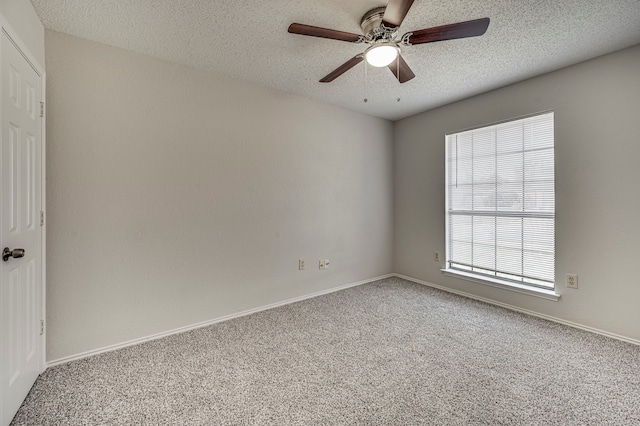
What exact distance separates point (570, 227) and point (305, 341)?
2.71 m

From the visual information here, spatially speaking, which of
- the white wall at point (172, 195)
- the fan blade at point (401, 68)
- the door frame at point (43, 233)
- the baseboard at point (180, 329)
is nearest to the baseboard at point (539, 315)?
the baseboard at point (180, 329)

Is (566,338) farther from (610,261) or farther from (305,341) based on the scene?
(305,341)

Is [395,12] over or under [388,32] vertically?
under

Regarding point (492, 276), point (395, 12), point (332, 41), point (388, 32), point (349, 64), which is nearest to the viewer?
point (395, 12)

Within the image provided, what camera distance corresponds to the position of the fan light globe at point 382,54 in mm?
1810

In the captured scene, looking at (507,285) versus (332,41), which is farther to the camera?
(507,285)

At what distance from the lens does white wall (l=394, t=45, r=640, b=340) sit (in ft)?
7.49

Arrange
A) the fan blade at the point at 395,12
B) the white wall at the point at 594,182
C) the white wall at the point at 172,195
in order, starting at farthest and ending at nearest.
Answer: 1. the white wall at the point at 594,182
2. the white wall at the point at 172,195
3. the fan blade at the point at 395,12

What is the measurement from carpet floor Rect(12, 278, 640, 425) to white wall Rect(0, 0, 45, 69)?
7.09 feet

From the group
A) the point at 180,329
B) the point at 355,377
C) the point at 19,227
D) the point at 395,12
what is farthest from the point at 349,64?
the point at 180,329

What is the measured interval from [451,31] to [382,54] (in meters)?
0.43

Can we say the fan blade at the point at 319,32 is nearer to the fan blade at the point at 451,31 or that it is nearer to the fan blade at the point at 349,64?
the fan blade at the point at 349,64

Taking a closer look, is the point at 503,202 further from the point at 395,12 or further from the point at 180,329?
the point at 180,329

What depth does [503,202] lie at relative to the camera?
314 centimetres
